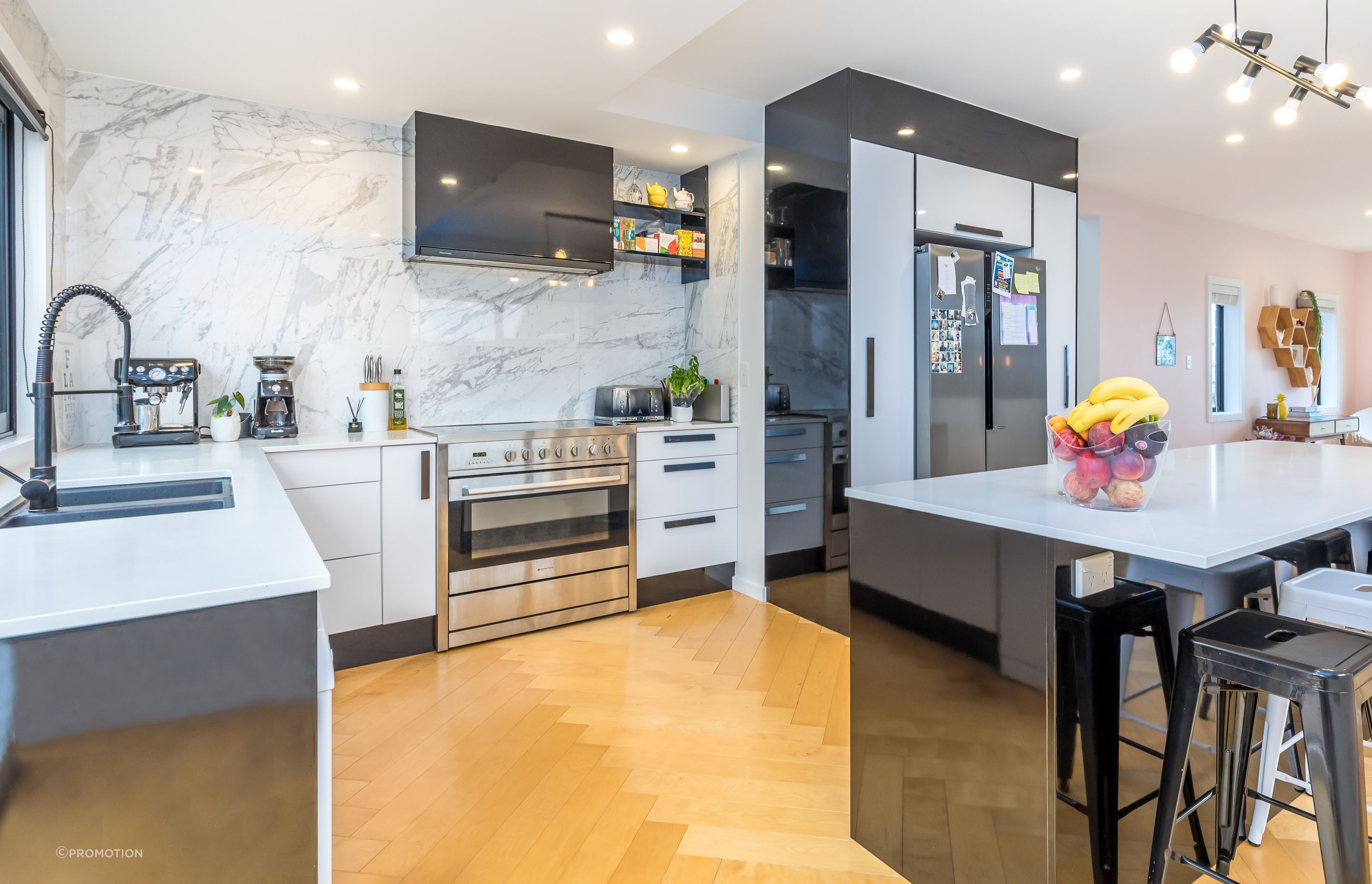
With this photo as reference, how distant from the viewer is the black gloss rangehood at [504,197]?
10.6 feet

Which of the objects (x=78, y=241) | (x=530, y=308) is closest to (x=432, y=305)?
(x=530, y=308)

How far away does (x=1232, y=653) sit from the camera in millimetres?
1269

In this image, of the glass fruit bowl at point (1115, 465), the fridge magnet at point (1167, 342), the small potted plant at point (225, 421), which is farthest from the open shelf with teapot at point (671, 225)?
the fridge magnet at point (1167, 342)

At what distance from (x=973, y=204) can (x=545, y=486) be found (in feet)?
8.13

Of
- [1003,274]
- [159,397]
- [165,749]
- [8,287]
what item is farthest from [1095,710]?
[8,287]

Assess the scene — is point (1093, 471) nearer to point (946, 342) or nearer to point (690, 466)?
point (946, 342)

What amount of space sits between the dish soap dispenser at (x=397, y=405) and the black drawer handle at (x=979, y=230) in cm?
276

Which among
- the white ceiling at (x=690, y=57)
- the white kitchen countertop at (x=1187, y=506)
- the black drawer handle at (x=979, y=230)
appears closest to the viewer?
the white kitchen countertop at (x=1187, y=506)

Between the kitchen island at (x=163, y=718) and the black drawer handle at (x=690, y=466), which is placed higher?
the black drawer handle at (x=690, y=466)

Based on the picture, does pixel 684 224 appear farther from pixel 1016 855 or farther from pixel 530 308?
pixel 1016 855

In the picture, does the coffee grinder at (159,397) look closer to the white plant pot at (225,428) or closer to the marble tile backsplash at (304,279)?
the white plant pot at (225,428)

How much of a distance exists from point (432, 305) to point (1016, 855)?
3194 mm

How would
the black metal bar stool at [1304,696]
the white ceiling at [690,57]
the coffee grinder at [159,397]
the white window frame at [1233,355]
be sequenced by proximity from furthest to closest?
the white window frame at [1233,355] → the coffee grinder at [159,397] → the white ceiling at [690,57] → the black metal bar stool at [1304,696]

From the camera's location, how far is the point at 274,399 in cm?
304
